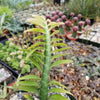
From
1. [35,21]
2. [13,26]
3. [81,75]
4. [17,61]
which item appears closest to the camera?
[35,21]

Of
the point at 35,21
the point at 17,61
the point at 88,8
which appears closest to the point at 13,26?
the point at 17,61

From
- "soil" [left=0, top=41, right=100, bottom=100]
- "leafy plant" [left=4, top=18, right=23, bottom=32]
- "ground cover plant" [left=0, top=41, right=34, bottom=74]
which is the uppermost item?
"leafy plant" [left=4, top=18, right=23, bottom=32]

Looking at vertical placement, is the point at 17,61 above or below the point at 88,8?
below

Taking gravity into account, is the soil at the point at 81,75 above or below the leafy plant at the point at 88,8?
below

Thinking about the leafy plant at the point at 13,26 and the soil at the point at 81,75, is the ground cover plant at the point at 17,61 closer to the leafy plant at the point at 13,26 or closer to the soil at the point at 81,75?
the soil at the point at 81,75

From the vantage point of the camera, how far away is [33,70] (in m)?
1.62

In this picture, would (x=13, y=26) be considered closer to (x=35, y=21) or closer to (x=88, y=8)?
(x=88, y=8)

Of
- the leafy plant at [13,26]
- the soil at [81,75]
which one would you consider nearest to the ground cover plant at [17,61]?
the soil at [81,75]

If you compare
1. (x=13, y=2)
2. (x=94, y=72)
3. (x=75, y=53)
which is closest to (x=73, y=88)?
(x=94, y=72)

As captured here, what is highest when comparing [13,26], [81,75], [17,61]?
[13,26]

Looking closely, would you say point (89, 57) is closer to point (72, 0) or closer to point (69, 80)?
point (69, 80)

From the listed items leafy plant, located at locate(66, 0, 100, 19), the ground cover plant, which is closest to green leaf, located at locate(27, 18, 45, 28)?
the ground cover plant

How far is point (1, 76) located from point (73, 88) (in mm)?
808

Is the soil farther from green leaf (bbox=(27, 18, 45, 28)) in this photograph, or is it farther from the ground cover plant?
green leaf (bbox=(27, 18, 45, 28))
